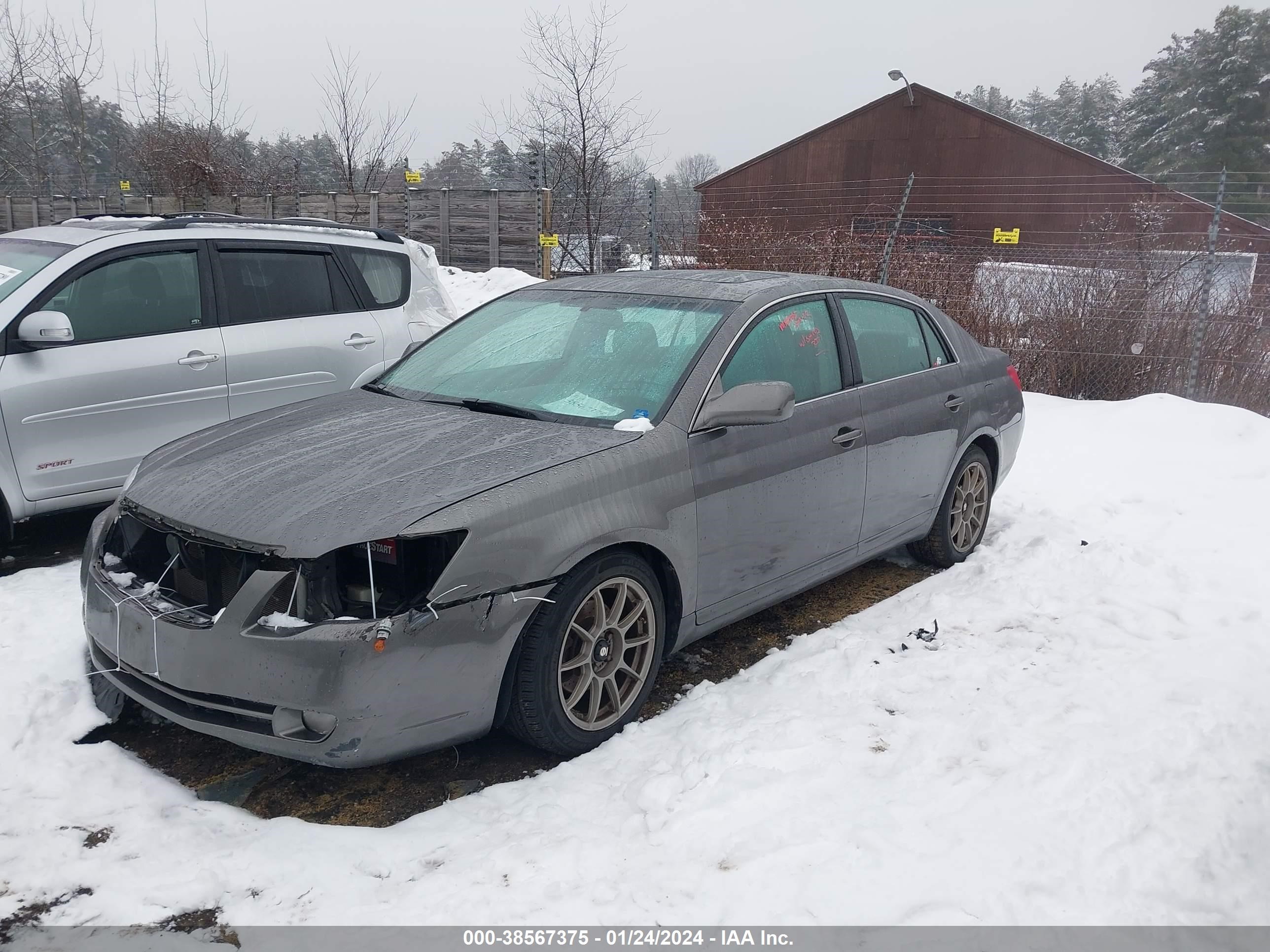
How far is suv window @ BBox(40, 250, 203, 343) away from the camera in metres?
5.00

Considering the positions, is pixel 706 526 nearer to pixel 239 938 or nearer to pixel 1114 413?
pixel 239 938

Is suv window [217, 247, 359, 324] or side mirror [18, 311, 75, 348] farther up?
suv window [217, 247, 359, 324]

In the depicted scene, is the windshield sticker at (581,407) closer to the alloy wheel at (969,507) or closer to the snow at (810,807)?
the snow at (810,807)

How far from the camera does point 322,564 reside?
2758 millimetres

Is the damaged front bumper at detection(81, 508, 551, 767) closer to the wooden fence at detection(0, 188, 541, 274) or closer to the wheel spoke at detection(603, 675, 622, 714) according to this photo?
the wheel spoke at detection(603, 675, 622, 714)

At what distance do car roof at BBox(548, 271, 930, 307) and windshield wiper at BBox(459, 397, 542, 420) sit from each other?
91 centimetres

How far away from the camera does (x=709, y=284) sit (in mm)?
4293

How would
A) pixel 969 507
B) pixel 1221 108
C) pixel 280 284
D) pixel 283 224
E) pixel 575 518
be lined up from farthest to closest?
pixel 1221 108 → pixel 283 224 → pixel 280 284 → pixel 969 507 → pixel 575 518

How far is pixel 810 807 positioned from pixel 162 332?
4.39 m

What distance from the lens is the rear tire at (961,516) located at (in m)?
5.17

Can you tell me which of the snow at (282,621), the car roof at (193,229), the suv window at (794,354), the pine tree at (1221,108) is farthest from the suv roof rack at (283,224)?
the pine tree at (1221,108)

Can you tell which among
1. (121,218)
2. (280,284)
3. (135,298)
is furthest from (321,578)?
(121,218)

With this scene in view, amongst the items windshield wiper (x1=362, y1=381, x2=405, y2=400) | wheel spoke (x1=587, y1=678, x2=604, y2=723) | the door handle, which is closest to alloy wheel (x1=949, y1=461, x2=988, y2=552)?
wheel spoke (x1=587, y1=678, x2=604, y2=723)

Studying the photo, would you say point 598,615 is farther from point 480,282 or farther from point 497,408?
point 480,282
